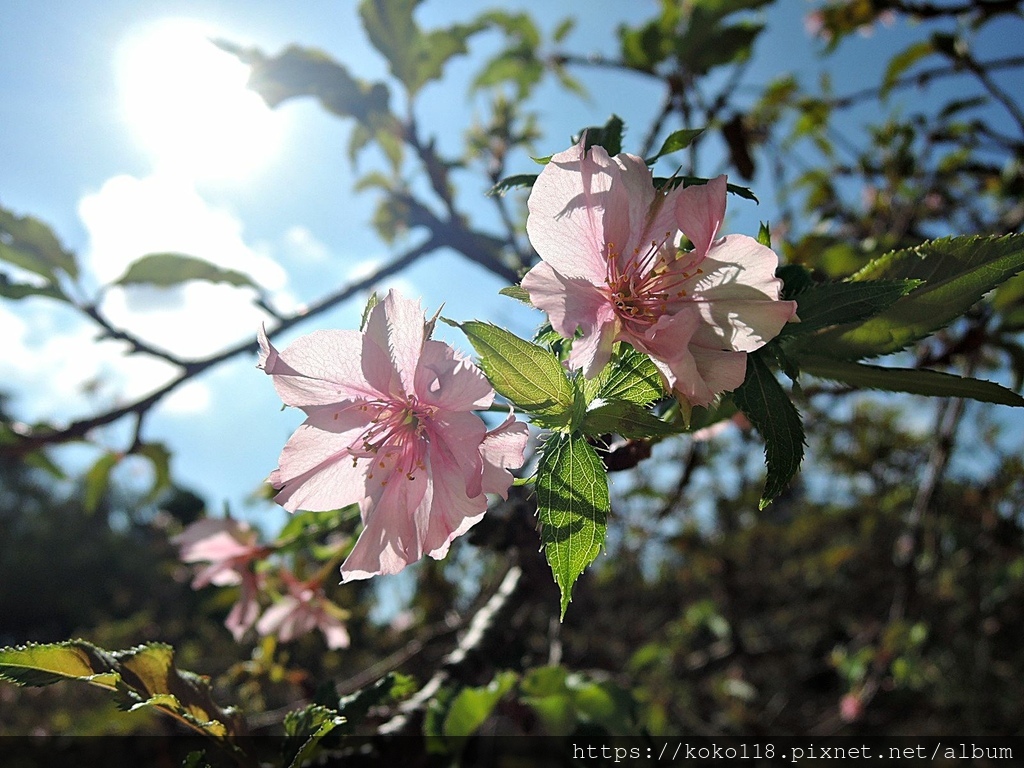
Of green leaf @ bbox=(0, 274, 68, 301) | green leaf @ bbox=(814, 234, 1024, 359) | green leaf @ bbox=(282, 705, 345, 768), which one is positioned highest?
green leaf @ bbox=(0, 274, 68, 301)

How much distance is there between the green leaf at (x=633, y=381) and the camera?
654mm

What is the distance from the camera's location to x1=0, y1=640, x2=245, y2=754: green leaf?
72cm

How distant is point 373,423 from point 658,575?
4563 mm

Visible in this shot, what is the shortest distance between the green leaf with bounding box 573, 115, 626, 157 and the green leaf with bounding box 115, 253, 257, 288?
106cm

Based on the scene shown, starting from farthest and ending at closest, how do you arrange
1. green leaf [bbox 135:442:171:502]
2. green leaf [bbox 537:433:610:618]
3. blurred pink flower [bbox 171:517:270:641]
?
1. green leaf [bbox 135:442:171:502]
2. blurred pink flower [bbox 171:517:270:641]
3. green leaf [bbox 537:433:610:618]

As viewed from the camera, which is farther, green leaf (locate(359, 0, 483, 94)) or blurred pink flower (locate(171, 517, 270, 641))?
green leaf (locate(359, 0, 483, 94))

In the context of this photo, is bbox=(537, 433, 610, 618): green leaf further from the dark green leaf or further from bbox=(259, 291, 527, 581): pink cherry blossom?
the dark green leaf

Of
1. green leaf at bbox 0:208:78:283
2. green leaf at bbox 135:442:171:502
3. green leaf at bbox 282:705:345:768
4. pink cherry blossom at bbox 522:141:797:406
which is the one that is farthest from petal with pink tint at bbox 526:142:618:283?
green leaf at bbox 135:442:171:502

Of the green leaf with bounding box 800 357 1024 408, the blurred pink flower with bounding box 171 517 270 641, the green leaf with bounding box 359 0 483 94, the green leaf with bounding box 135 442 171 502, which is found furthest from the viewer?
the green leaf with bounding box 135 442 171 502

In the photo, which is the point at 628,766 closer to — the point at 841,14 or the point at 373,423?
the point at 373,423

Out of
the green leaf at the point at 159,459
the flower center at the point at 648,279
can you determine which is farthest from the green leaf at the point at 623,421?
the green leaf at the point at 159,459

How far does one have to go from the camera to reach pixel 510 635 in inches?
52.8

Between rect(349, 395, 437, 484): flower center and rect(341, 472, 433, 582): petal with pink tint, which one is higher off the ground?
rect(349, 395, 437, 484): flower center

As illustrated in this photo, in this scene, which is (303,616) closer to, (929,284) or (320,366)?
(320,366)
